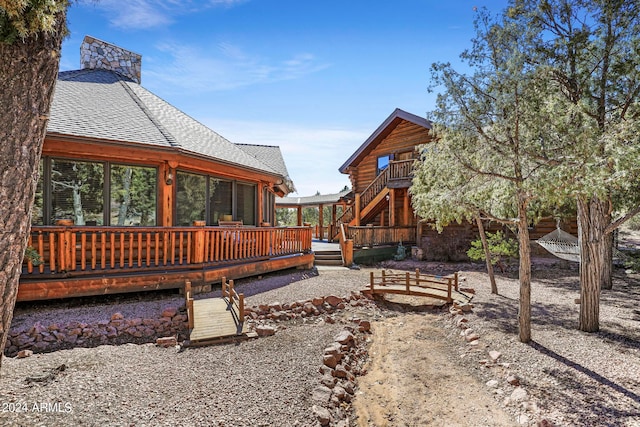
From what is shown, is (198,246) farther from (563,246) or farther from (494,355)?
(563,246)

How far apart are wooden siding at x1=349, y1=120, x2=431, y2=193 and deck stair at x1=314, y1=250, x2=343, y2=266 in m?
6.88

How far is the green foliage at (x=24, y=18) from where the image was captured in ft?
7.18

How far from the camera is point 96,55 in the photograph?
1202 centimetres

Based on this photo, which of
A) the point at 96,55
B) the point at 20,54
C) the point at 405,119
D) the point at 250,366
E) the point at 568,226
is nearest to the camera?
the point at 20,54

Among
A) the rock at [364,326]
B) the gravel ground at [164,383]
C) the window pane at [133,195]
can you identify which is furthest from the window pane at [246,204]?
the rock at [364,326]

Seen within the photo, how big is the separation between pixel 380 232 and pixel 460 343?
916 cm

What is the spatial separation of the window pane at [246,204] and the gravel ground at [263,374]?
423 centimetres

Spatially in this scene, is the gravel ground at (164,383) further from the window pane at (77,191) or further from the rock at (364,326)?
the window pane at (77,191)

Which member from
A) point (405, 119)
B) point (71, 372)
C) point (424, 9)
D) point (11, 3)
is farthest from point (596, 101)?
point (405, 119)

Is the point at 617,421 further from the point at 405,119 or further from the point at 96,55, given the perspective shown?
the point at 96,55

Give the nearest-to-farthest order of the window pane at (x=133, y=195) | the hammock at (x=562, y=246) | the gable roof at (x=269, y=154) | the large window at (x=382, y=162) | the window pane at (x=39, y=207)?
the window pane at (x=39, y=207)
the window pane at (x=133, y=195)
the hammock at (x=562, y=246)
the gable roof at (x=269, y=154)
the large window at (x=382, y=162)

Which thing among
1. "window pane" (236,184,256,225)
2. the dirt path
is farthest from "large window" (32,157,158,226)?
the dirt path

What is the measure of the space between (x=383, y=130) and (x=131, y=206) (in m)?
12.9

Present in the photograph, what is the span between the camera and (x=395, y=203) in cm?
1720
